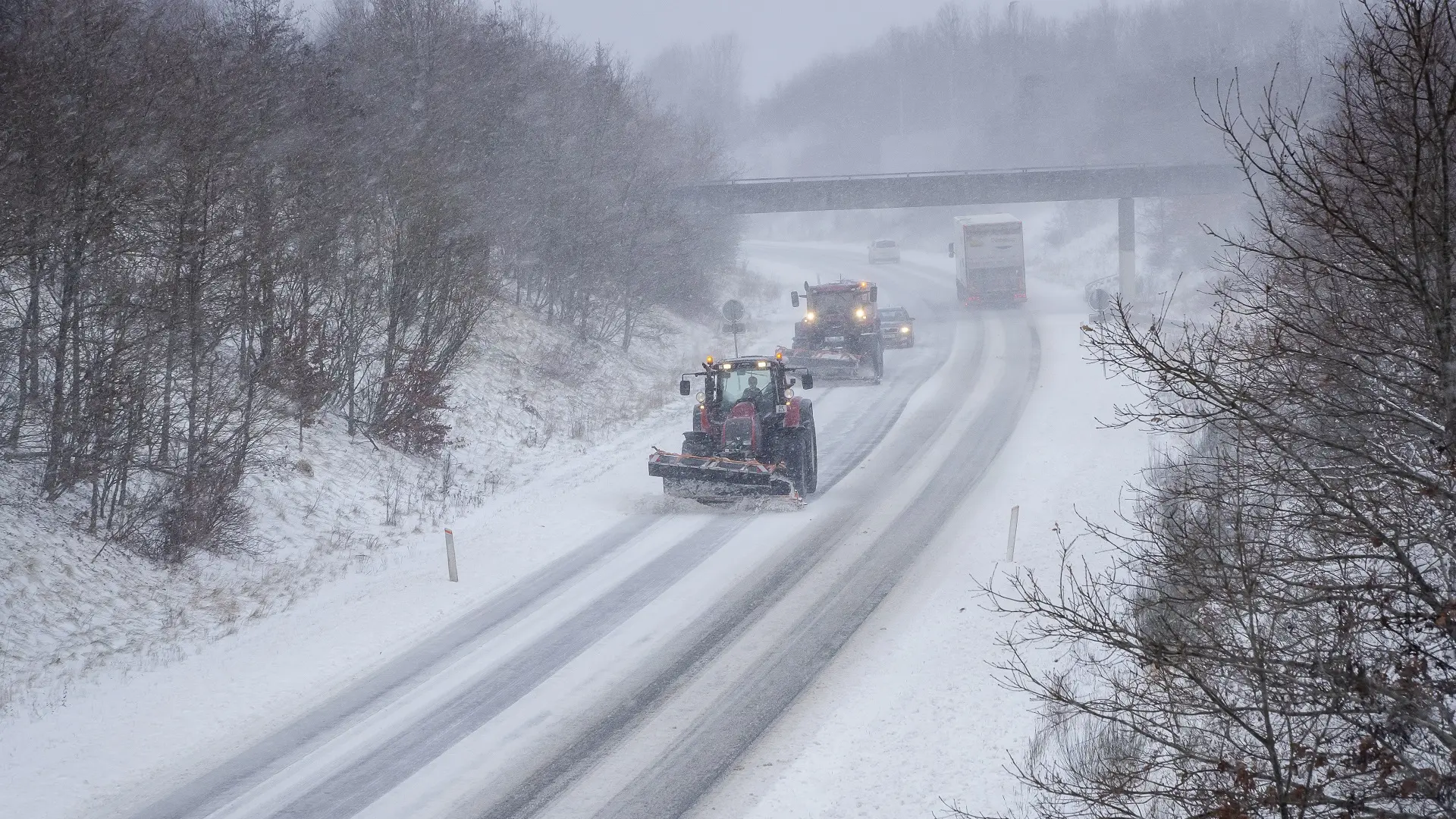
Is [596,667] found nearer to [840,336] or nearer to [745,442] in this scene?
[745,442]

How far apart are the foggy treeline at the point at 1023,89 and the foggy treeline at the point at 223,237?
49215 millimetres

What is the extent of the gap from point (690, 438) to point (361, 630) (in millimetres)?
7231

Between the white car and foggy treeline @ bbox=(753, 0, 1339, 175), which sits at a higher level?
foggy treeline @ bbox=(753, 0, 1339, 175)

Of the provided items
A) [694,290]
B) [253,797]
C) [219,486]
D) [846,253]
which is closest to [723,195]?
[694,290]

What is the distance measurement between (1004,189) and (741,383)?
1427 inches

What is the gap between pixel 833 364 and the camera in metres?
29.8

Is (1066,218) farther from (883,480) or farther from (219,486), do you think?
(219,486)

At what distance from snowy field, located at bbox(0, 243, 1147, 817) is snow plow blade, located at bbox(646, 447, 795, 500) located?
0.46 m

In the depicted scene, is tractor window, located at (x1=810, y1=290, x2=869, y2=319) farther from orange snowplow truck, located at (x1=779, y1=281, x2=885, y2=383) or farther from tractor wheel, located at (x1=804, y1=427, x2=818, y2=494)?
tractor wheel, located at (x1=804, y1=427, x2=818, y2=494)

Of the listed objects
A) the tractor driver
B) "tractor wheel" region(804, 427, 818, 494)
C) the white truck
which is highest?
the white truck

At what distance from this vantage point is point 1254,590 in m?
5.36

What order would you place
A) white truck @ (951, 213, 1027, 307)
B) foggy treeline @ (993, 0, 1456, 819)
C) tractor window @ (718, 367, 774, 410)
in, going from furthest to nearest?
1. white truck @ (951, 213, 1027, 307)
2. tractor window @ (718, 367, 774, 410)
3. foggy treeline @ (993, 0, 1456, 819)

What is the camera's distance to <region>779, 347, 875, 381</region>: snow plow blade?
29.7 metres

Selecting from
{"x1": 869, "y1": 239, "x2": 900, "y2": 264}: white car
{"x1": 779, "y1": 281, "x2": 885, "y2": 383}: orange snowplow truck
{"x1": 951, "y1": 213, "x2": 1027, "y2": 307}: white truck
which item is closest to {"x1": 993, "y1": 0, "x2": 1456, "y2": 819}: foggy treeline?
{"x1": 779, "y1": 281, "x2": 885, "y2": 383}: orange snowplow truck
